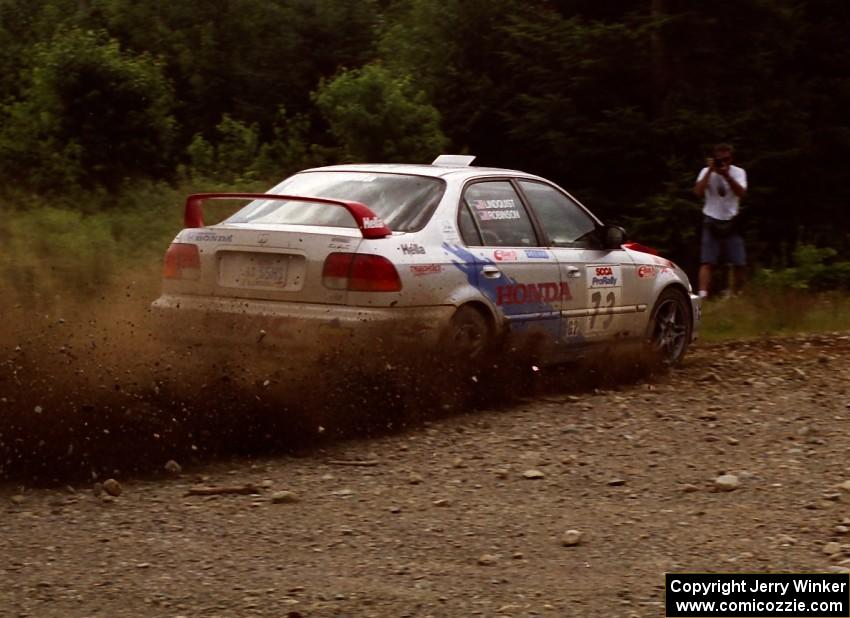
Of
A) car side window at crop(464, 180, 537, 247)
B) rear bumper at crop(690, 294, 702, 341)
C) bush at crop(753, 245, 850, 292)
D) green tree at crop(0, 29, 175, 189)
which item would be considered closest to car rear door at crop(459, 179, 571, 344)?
car side window at crop(464, 180, 537, 247)

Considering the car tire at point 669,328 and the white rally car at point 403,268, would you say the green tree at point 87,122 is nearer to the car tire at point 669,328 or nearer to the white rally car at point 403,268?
the car tire at point 669,328

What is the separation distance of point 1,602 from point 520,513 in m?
2.32

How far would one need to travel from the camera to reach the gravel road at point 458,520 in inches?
205

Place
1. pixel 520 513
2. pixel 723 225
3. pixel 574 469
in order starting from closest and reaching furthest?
pixel 520 513 → pixel 574 469 → pixel 723 225

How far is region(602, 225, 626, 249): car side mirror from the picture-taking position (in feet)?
34.0

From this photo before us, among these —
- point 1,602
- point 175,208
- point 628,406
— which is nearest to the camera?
point 1,602

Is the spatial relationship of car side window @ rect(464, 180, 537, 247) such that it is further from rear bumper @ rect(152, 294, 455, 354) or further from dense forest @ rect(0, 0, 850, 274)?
dense forest @ rect(0, 0, 850, 274)

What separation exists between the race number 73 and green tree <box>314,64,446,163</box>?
472 inches

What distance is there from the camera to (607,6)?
848 inches

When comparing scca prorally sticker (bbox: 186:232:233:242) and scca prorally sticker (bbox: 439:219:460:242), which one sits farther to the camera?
scca prorally sticker (bbox: 439:219:460:242)

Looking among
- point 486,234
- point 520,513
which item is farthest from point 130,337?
point 520,513

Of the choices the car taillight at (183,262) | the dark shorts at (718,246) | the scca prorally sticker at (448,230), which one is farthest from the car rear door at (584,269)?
the dark shorts at (718,246)

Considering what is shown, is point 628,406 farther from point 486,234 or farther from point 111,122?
point 111,122

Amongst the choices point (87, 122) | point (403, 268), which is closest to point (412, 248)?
point (403, 268)
